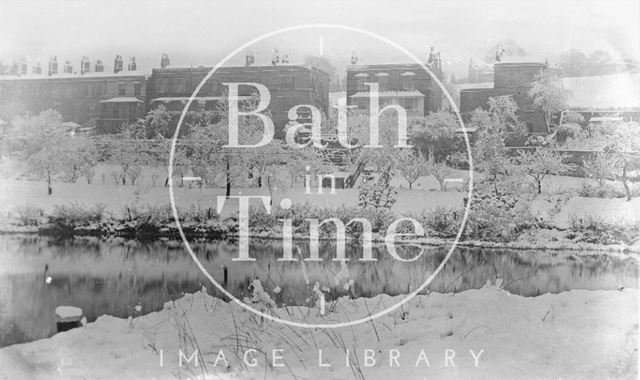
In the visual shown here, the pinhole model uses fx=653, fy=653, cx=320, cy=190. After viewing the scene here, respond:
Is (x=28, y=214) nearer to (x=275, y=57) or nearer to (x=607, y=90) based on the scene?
(x=275, y=57)

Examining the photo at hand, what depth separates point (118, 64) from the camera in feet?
23.5

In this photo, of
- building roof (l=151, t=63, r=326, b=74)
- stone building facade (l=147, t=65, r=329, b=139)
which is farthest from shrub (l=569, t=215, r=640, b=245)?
building roof (l=151, t=63, r=326, b=74)

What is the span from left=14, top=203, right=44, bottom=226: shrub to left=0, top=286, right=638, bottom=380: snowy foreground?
55.4 inches

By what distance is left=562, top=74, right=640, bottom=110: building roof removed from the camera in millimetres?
7125

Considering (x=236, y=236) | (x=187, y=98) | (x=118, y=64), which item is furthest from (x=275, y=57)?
(x=236, y=236)

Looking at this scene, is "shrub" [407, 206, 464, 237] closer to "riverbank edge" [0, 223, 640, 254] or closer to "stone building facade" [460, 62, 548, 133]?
"riverbank edge" [0, 223, 640, 254]

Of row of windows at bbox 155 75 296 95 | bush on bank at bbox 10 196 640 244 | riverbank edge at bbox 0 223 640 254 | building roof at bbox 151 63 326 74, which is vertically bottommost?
riverbank edge at bbox 0 223 640 254

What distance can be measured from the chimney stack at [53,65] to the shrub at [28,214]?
58.2 inches

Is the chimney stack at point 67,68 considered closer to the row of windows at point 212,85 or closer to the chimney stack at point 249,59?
the row of windows at point 212,85

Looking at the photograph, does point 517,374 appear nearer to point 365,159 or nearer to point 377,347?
point 377,347

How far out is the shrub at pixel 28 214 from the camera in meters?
7.12

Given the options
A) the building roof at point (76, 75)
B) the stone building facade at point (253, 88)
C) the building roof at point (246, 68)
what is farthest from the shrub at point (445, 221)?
the building roof at point (76, 75)

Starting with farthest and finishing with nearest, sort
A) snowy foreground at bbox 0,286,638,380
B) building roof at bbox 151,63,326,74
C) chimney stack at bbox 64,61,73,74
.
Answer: chimney stack at bbox 64,61,73,74 < building roof at bbox 151,63,326,74 < snowy foreground at bbox 0,286,638,380

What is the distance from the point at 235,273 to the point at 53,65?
3017mm
